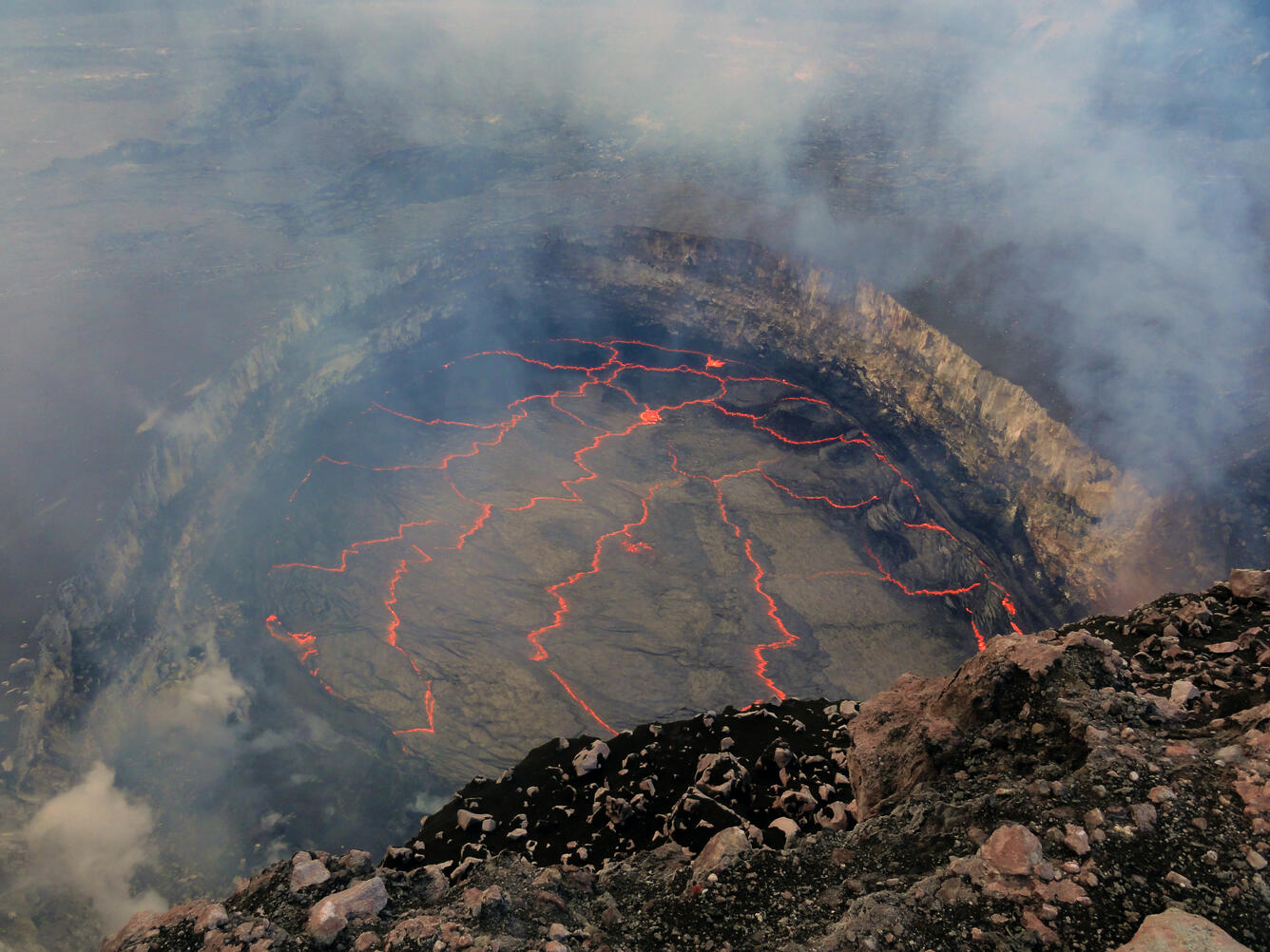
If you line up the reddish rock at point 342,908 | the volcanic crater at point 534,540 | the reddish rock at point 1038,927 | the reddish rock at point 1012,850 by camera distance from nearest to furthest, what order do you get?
the reddish rock at point 1038,927 → the reddish rock at point 1012,850 → the reddish rock at point 342,908 → the volcanic crater at point 534,540

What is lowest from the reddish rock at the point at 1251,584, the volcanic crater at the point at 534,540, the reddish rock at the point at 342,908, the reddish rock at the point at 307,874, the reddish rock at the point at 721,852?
the reddish rock at the point at 342,908

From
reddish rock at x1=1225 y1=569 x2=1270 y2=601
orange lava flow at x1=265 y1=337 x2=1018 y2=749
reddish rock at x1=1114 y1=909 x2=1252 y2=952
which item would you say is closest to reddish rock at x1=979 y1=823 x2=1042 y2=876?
reddish rock at x1=1114 y1=909 x2=1252 y2=952

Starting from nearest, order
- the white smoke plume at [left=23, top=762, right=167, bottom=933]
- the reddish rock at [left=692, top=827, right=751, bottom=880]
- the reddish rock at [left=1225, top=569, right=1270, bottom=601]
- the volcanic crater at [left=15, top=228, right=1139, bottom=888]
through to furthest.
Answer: the reddish rock at [left=692, top=827, right=751, bottom=880]
the reddish rock at [left=1225, top=569, right=1270, bottom=601]
the white smoke plume at [left=23, top=762, right=167, bottom=933]
the volcanic crater at [left=15, top=228, right=1139, bottom=888]

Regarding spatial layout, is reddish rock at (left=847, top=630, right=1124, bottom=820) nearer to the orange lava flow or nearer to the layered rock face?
the layered rock face

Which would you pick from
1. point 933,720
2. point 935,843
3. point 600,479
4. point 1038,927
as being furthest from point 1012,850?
point 600,479

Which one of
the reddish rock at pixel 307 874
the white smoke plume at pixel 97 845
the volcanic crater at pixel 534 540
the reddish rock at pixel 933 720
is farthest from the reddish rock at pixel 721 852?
the white smoke plume at pixel 97 845

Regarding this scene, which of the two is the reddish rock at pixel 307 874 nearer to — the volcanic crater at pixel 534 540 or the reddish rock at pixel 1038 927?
the reddish rock at pixel 1038 927

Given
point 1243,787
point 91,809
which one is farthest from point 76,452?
point 1243,787
